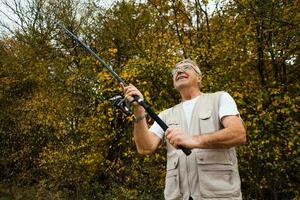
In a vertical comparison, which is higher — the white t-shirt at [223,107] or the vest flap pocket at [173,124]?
the white t-shirt at [223,107]

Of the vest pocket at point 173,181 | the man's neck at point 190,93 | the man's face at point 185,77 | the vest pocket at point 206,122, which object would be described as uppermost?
the man's face at point 185,77

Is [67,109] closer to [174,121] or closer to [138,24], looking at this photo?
[138,24]

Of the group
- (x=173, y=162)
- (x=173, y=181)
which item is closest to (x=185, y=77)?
(x=173, y=162)

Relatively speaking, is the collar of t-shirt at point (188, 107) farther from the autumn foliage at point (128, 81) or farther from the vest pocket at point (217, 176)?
the autumn foliage at point (128, 81)

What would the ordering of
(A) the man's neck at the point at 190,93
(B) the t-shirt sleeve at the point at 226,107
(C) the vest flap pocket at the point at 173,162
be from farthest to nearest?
1. (A) the man's neck at the point at 190,93
2. (C) the vest flap pocket at the point at 173,162
3. (B) the t-shirt sleeve at the point at 226,107

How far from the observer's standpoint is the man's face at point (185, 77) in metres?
2.86

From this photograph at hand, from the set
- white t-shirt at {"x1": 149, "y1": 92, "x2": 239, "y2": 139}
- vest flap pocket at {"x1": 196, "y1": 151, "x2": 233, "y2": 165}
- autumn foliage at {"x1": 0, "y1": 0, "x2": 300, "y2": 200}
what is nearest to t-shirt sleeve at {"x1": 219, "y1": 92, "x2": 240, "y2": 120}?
white t-shirt at {"x1": 149, "y1": 92, "x2": 239, "y2": 139}

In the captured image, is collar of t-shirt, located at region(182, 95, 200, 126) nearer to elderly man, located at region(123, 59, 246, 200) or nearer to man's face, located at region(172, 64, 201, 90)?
elderly man, located at region(123, 59, 246, 200)

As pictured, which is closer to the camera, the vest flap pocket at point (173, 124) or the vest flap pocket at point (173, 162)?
Answer: the vest flap pocket at point (173, 162)

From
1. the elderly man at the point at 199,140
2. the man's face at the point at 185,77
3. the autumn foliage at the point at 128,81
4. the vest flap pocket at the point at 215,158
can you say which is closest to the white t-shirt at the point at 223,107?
the elderly man at the point at 199,140

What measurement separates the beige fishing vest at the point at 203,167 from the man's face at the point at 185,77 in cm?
16

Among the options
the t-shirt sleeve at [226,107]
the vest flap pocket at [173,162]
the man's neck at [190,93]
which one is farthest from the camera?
the man's neck at [190,93]

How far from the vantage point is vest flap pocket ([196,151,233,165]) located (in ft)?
A: 8.07

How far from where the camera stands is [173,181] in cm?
261
